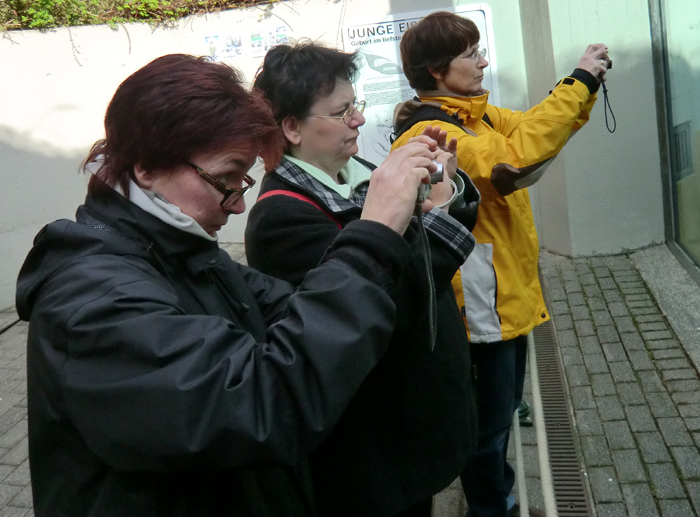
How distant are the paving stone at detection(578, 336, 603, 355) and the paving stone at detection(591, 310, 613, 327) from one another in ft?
0.79

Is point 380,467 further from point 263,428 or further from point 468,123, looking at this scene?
point 468,123

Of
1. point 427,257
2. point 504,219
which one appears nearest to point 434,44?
point 504,219

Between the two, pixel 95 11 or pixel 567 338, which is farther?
pixel 95 11

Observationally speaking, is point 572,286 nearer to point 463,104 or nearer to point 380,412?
point 463,104

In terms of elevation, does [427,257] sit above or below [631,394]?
above

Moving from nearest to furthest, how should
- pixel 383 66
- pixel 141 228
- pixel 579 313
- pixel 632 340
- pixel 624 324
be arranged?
pixel 141 228
pixel 632 340
pixel 624 324
pixel 579 313
pixel 383 66

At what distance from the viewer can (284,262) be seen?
5.88ft

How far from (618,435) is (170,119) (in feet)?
10.1

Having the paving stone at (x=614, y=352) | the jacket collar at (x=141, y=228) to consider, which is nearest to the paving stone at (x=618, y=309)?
the paving stone at (x=614, y=352)

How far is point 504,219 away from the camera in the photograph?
2.43m

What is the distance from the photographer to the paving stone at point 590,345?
14.6 feet

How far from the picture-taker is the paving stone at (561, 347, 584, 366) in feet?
14.3

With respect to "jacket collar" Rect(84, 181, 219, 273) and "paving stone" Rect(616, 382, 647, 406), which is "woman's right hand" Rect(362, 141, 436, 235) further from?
"paving stone" Rect(616, 382, 647, 406)

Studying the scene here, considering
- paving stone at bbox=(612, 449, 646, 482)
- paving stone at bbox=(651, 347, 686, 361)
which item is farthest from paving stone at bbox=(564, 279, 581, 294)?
paving stone at bbox=(612, 449, 646, 482)
